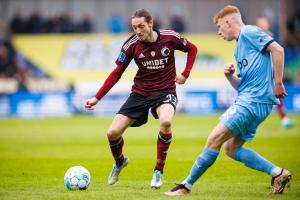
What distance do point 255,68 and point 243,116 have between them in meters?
0.61

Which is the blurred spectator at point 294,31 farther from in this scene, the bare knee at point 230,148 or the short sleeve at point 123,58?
the bare knee at point 230,148

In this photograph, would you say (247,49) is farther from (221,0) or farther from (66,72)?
(221,0)

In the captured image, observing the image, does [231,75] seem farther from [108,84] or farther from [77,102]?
[77,102]

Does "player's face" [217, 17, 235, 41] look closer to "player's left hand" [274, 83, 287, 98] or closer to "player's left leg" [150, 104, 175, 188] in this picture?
"player's left hand" [274, 83, 287, 98]

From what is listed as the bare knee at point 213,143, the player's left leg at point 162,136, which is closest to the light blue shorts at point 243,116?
the bare knee at point 213,143

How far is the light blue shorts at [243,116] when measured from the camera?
8.52 meters

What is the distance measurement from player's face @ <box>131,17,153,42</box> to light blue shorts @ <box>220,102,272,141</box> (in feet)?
6.24

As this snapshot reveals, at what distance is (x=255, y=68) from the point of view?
859cm

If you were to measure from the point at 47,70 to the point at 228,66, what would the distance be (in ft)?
85.2

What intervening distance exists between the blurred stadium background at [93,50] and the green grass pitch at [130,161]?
176 inches

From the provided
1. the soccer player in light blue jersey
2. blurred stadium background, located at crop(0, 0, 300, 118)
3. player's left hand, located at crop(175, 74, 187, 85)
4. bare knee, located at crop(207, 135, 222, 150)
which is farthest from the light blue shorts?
blurred stadium background, located at crop(0, 0, 300, 118)

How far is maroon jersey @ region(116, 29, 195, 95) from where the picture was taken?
10.1 m

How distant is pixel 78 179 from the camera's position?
959cm

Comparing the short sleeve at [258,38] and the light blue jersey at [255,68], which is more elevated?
the short sleeve at [258,38]
